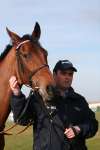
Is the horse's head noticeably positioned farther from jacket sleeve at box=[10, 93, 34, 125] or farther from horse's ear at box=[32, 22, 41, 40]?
jacket sleeve at box=[10, 93, 34, 125]

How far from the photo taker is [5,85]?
7371mm

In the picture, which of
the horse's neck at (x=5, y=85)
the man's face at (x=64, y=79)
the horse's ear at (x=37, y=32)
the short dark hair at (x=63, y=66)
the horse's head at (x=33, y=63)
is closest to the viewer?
the horse's head at (x=33, y=63)

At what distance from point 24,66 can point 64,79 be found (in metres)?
0.59

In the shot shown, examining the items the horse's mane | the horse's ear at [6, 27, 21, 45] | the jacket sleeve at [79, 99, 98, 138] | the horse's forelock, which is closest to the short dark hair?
the horse's mane

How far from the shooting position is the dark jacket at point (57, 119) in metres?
6.73

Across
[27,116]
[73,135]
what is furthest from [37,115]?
[73,135]

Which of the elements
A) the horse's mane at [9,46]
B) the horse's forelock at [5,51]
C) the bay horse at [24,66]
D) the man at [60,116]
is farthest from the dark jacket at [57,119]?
the horse's forelock at [5,51]

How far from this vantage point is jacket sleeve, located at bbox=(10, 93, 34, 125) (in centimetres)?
678

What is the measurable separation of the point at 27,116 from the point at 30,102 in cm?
20

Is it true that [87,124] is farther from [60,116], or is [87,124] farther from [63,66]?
[63,66]

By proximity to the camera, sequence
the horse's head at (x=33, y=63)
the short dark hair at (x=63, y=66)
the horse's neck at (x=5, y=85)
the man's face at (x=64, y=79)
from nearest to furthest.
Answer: the horse's head at (x=33, y=63)
the man's face at (x=64, y=79)
the short dark hair at (x=63, y=66)
the horse's neck at (x=5, y=85)

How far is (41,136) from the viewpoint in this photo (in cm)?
676

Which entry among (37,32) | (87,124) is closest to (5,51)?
(37,32)

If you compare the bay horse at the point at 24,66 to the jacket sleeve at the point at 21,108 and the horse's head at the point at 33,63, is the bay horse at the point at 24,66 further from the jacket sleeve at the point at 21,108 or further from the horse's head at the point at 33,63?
the jacket sleeve at the point at 21,108
